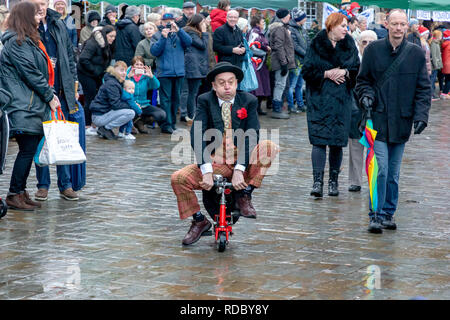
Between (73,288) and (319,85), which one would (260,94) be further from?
(73,288)

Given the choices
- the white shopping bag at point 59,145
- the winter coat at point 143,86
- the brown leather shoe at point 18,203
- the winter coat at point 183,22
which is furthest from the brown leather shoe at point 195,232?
the winter coat at point 183,22

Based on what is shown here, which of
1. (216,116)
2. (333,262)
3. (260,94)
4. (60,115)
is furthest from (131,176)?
(260,94)

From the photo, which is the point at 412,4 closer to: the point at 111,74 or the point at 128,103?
the point at 128,103

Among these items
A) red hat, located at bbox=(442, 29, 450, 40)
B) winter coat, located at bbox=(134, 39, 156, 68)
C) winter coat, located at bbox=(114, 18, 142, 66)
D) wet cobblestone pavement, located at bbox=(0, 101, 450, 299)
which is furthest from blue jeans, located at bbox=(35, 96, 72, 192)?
red hat, located at bbox=(442, 29, 450, 40)

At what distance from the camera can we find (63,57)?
862cm

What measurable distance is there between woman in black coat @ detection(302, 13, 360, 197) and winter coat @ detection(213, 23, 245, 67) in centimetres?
587

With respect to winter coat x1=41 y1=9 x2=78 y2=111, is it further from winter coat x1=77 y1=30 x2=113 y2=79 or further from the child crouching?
winter coat x1=77 y1=30 x2=113 y2=79

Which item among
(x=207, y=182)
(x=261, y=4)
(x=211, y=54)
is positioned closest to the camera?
(x=207, y=182)

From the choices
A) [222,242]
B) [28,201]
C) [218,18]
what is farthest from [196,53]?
[222,242]

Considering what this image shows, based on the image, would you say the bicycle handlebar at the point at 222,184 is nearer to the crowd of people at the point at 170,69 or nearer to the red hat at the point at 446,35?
the crowd of people at the point at 170,69

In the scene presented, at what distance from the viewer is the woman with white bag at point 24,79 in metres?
8.04

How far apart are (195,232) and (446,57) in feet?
62.4
